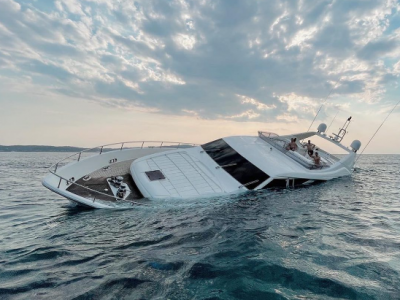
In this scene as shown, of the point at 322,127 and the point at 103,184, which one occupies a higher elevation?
the point at 322,127

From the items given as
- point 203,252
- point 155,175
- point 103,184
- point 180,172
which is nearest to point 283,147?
point 180,172

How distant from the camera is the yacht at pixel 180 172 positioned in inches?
330

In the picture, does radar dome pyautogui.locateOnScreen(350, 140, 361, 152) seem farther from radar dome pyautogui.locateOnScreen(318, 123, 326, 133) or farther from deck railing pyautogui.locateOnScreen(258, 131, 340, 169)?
radar dome pyautogui.locateOnScreen(318, 123, 326, 133)

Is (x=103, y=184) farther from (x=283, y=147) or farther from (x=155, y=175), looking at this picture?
(x=283, y=147)

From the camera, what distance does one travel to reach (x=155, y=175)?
963 centimetres

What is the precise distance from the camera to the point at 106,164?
10.9 metres

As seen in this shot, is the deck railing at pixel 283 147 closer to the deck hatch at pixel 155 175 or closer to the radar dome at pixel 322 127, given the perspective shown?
the radar dome at pixel 322 127

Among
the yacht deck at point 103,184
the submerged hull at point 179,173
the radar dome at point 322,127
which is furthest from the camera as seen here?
the radar dome at point 322,127

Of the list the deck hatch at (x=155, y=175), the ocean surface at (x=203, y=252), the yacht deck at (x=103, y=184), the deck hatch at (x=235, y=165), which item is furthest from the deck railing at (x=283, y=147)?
the yacht deck at (x=103, y=184)

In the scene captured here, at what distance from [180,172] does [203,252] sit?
18.4 feet

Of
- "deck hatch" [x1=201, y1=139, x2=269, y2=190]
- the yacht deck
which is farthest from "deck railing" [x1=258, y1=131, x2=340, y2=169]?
the yacht deck

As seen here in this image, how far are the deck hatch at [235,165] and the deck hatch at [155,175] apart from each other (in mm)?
2756

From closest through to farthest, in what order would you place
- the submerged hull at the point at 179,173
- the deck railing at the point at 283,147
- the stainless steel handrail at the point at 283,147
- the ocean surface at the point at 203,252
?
the ocean surface at the point at 203,252 → the submerged hull at the point at 179,173 → the stainless steel handrail at the point at 283,147 → the deck railing at the point at 283,147

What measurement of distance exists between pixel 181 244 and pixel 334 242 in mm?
3277
